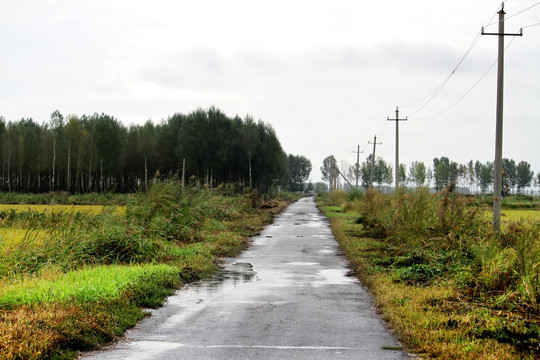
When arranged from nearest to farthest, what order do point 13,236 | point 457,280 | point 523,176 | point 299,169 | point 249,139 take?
point 457,280 < point 13,236 < point 249,139 < point 523,176 < point 299,169

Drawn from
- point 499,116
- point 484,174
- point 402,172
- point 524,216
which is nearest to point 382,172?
point 402,172

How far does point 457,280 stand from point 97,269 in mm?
7529

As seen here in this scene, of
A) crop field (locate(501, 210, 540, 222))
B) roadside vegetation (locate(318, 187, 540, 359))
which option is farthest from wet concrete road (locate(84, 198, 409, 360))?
crop field (locate(501, 210, 540, 222))

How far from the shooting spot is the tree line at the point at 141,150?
225ft

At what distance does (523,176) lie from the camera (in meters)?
158

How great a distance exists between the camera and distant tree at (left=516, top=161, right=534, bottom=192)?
156875mm

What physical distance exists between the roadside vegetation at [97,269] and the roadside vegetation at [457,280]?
4.06 metres

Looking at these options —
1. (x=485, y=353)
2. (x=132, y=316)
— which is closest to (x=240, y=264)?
(x=132, y=316)

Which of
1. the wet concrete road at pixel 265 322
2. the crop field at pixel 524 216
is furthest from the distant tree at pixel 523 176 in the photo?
the wet concrete road at pixel 265 322

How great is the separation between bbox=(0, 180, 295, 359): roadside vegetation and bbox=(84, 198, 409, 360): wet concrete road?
458 mm

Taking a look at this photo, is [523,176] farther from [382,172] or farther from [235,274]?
[235,274]

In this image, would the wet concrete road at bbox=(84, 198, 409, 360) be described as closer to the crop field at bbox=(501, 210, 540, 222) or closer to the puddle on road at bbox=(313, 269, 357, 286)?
the puddle on road at bbox=(313, 269, 357, 286)

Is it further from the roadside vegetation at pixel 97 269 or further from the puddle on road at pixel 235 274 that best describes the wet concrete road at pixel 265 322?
the roadside vegetation at pixel 97 269

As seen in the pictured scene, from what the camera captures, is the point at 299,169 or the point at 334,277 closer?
the point at 334,277
